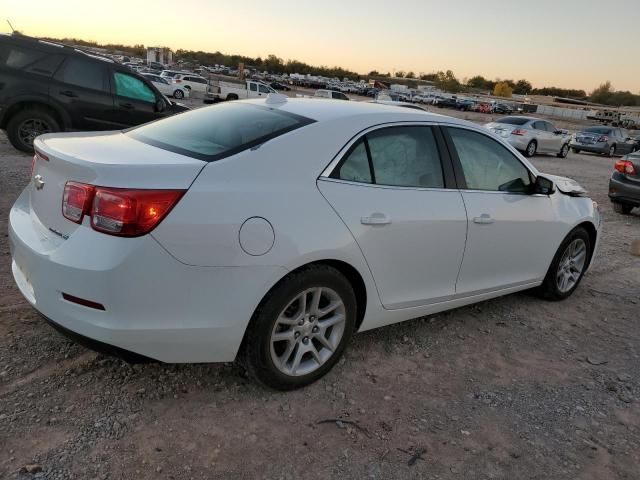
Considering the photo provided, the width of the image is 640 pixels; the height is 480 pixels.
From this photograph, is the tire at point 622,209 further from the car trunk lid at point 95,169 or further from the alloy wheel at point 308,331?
the car trunk lid at point 95,169

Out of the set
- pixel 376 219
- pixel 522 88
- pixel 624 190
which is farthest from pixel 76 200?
pixel 522 88

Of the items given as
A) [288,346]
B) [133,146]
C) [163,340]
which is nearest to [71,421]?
[163,340]

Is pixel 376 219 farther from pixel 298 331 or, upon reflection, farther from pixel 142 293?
pixel 142 293

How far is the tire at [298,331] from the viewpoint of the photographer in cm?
278

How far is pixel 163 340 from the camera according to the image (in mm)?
2545

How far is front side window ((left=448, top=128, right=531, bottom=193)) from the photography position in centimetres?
383

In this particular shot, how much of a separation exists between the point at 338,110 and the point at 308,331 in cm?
139

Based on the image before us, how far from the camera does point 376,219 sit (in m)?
3.11

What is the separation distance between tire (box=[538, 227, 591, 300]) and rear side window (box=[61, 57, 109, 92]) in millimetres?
7629

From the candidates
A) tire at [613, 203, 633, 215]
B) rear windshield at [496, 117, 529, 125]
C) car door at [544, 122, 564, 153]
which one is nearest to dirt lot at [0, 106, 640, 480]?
tire at [613, 203, 633, 215]

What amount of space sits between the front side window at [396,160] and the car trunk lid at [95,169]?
35.3 inches

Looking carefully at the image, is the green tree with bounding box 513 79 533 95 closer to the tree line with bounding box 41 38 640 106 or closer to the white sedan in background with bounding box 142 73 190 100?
the tree line with bounding box 41 38 640 106

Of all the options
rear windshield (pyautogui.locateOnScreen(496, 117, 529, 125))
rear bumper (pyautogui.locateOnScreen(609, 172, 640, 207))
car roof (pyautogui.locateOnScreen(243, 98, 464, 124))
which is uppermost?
car roof (pyautogui.locateOnScreen(243, 98, 464, 124))

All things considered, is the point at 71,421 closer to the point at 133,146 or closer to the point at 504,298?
the point at 133,146
